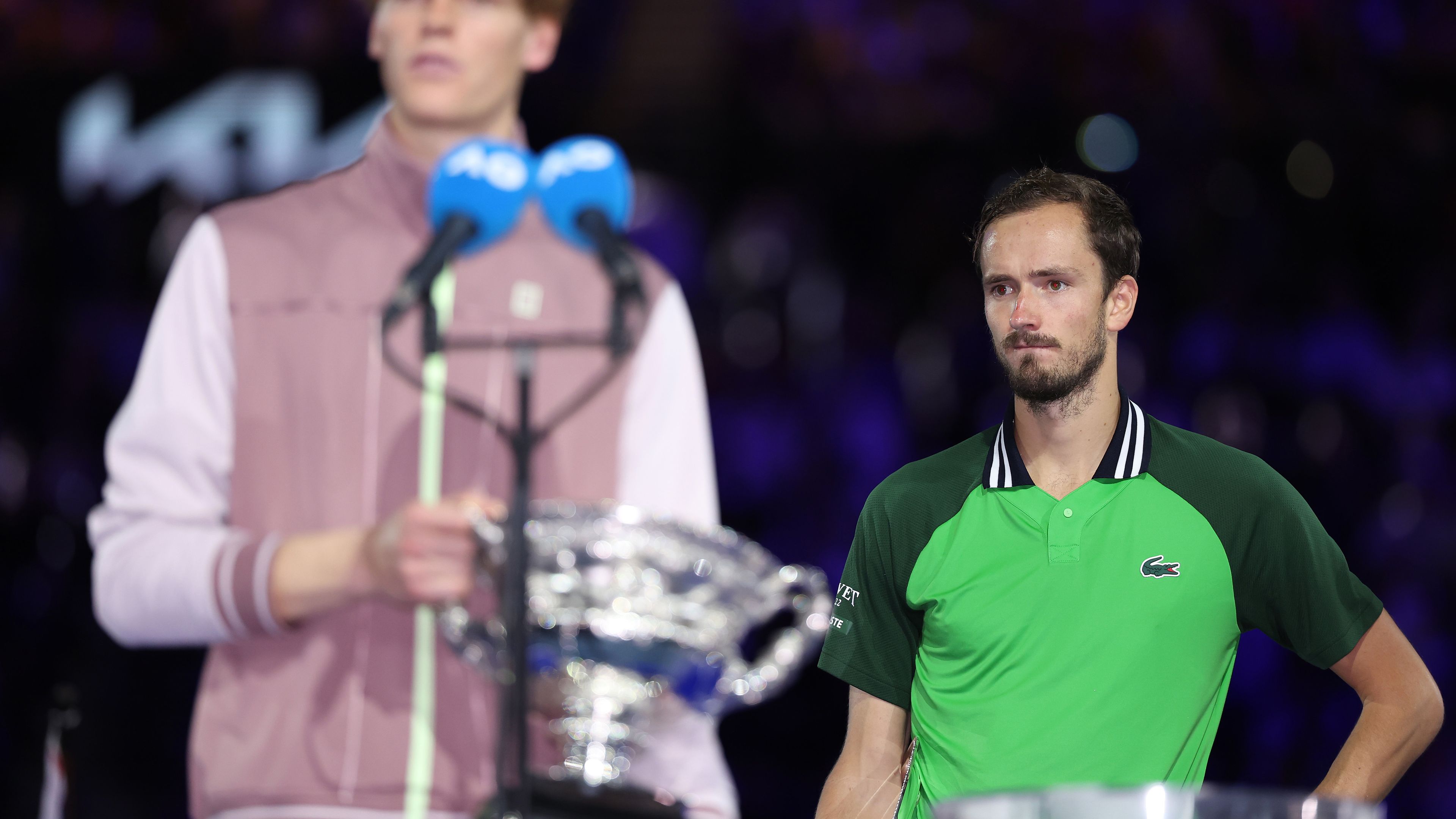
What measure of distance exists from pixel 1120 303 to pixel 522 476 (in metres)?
0.87

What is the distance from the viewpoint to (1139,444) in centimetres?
191

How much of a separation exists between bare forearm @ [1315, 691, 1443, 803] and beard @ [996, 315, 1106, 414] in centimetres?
50

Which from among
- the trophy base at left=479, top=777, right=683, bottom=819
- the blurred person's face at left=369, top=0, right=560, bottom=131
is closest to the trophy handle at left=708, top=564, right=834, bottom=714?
the trophy base at left=479, top=777, right=683, bottom=819

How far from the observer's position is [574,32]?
16.4 feet

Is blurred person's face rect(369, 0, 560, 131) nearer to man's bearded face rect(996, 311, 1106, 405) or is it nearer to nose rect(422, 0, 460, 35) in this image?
nose rect(422, 0, 460, 35)

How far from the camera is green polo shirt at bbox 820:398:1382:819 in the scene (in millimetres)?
1765

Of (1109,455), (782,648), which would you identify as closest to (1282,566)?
(1109,455)

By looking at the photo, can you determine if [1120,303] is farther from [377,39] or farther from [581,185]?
[377,39]

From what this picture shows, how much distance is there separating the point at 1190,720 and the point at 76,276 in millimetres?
3885

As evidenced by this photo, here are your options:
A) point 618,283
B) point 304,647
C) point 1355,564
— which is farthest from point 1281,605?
point 1355,564

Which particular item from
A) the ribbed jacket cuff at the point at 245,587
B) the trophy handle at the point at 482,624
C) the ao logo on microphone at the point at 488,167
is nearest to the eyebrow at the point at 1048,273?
the ao logo on microphone at the point at 488,167

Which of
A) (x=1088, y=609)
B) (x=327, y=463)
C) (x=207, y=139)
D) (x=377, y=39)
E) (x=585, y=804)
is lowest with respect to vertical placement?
(x=585, y=804)

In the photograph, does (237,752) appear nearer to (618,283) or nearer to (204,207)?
(618,283)

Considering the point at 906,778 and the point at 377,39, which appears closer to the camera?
the point at 906,778
